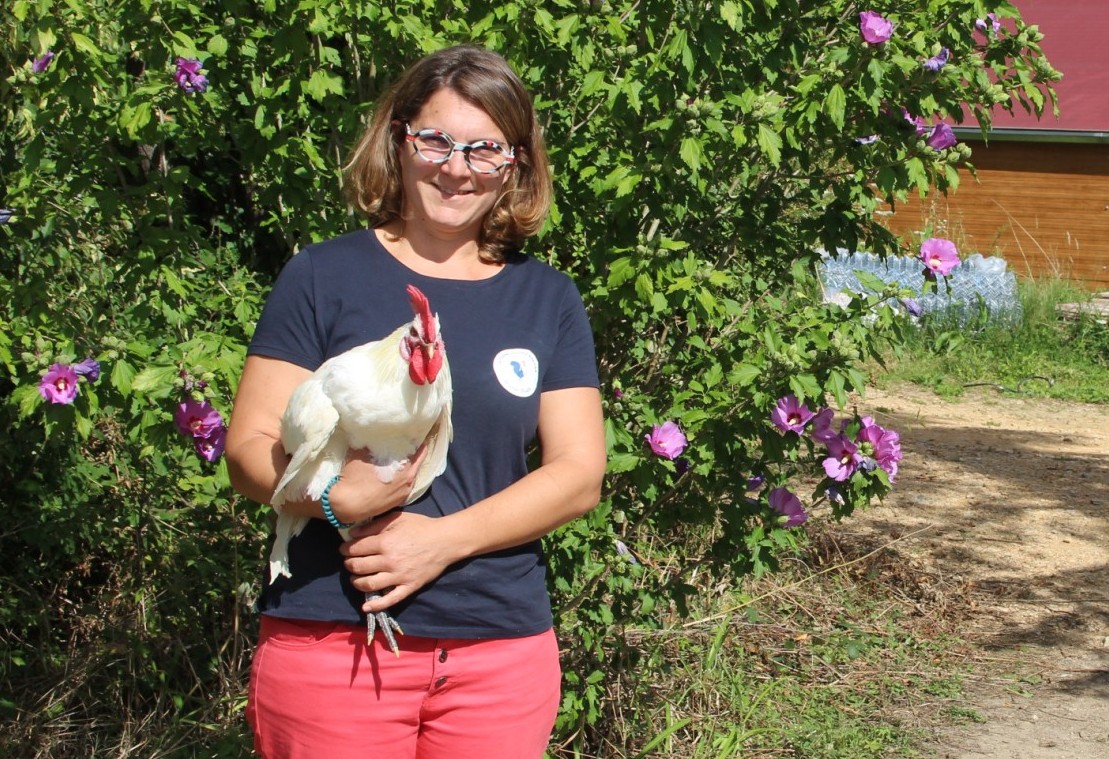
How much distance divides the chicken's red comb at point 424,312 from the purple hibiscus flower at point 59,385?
4.56 feet

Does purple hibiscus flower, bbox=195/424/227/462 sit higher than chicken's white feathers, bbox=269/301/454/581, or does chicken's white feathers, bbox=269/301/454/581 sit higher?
chicken's white feathers, bbox=269/301/454/581

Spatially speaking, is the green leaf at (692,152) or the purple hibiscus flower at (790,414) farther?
the purple hibiscus flower at (790,414)

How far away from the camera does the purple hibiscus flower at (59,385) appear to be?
3.04 m

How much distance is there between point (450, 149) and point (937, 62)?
1.72m

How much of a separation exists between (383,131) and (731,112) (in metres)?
1.52

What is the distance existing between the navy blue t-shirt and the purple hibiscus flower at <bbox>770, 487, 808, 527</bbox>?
1.72 metres

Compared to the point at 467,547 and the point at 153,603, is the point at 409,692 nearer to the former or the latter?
the point at 467,547

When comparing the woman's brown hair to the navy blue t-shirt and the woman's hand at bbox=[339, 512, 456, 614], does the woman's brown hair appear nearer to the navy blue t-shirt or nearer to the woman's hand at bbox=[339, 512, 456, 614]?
the navy blue t-shirt

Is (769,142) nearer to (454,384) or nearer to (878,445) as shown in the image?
(878,445)

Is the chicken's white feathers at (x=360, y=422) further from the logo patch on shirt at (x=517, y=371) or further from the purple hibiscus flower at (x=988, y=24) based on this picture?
the purple hibiscus flower at (x=988, y=24)

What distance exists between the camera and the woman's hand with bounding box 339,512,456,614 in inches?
81.7

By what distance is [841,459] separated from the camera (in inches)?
141

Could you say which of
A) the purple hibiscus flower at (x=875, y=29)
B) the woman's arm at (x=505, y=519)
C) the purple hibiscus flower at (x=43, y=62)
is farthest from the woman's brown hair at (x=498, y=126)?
the purple hibiscus flower at (x=43, y=62)

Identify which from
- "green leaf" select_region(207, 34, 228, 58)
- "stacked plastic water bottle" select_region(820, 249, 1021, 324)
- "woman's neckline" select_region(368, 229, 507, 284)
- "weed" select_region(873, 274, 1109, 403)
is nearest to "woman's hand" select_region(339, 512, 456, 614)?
"woman's neckline" select_region(368, 229, 507, 284)
